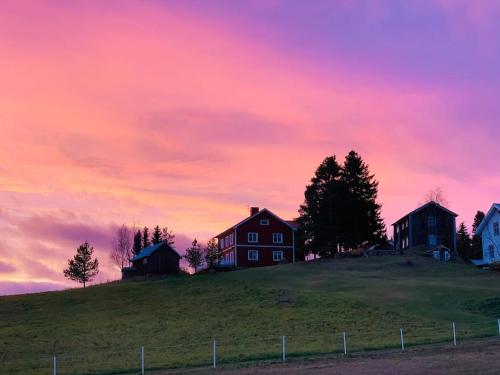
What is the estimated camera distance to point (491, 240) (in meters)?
101

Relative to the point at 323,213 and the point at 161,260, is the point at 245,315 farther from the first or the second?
Answer: the point at 323,213

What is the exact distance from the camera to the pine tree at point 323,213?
112 meters

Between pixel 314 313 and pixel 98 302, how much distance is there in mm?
27932

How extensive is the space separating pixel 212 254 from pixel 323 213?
21.5 meters

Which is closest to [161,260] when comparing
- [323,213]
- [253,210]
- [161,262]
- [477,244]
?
[161,262]

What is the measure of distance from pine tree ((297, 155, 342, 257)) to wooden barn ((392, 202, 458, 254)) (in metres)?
11.1

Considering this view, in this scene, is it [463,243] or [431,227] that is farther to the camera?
[463,243]

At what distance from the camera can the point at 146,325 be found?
60.1 m

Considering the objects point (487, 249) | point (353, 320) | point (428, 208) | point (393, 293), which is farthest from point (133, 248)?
point (353, 320)

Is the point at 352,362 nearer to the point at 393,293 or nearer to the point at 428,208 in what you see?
the point at 393,293

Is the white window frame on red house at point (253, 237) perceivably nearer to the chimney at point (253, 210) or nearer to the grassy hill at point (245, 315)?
the chimney at point (253, 210)

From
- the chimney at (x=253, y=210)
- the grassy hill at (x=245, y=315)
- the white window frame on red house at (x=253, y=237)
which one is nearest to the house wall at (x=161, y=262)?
the white window frame on red house at (x=253, y=237)

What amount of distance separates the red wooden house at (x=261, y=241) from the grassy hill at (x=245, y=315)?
19.6 metres

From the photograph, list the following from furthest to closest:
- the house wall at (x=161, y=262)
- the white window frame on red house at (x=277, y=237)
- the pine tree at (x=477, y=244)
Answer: the pine tree at (x=477, y=244), the white window frame on red house at (x=277, y=237), the house wall at (x=161, y=262)
